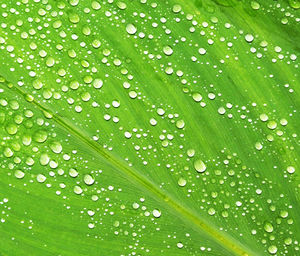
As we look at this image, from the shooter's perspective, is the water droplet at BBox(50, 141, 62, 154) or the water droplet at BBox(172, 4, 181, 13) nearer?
the water droplet at BBox(50, 141, 62, 154)

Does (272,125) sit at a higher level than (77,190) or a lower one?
higher

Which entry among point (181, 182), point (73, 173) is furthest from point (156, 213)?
point (73, 173)

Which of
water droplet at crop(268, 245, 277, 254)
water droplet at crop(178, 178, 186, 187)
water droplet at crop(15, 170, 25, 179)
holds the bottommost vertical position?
water droplet at crop(15, 170, 25, 179)

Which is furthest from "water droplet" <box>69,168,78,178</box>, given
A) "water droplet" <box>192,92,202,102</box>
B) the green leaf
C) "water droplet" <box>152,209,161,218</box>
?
"water droplet" <box>192,92,202,102</box>

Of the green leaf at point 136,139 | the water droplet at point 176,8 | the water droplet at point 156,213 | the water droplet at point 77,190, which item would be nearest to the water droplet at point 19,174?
the green leaf at point 136,139

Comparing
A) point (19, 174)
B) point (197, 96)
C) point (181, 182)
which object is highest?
point (197, 96)

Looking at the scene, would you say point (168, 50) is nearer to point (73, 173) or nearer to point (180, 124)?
point (180, 124)

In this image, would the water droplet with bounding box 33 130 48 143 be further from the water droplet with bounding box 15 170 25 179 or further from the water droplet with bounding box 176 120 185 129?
the water droplet with bounding box 176 120 185 129

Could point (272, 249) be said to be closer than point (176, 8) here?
Yes

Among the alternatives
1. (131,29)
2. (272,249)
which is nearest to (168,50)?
(131,29)

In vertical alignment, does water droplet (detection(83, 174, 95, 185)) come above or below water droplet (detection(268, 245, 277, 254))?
below
